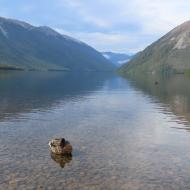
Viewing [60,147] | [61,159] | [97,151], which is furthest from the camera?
[97,151]

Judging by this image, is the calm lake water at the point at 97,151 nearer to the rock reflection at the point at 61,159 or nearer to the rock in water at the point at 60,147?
the rock reflection at the point at 61,159

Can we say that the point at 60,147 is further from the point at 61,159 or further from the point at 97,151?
the point at 97,151

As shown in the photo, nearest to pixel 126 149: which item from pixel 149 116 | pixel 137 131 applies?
pixel 137 131

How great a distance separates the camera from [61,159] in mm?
43000

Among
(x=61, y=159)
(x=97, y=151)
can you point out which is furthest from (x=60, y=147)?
(x=97, y=151)

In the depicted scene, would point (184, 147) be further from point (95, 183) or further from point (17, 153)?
point (17, 153)

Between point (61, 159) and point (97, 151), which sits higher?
point (61, 159)

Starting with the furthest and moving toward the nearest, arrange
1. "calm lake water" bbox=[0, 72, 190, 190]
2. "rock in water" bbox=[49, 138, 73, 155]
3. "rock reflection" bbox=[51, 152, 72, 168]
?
"rock in water" bbox=[49, 138, 73, 155] → "rock reflection" bbox=[51, 152, 72, 168] → "calm lake water" bbox=[0, 72, 190, 190]

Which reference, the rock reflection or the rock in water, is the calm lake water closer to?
the rock reflection

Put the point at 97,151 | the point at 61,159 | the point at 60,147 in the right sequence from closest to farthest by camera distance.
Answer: the point at 61,159 < the point at 60,147 < the point at 97,151

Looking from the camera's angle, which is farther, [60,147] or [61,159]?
[60,147]

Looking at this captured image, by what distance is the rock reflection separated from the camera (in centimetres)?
4144

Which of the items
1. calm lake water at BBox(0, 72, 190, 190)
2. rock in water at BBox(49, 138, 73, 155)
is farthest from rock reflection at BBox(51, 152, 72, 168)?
rock in water at BBox(49, 138, 73, 155)

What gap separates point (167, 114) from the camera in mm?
84062
